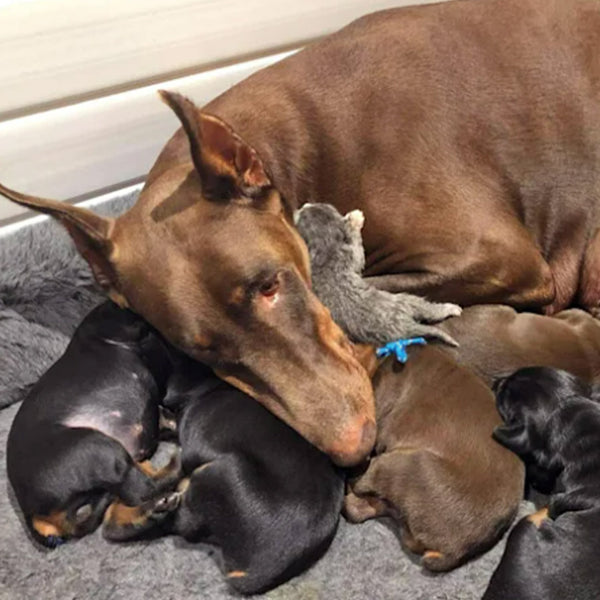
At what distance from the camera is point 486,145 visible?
284cm

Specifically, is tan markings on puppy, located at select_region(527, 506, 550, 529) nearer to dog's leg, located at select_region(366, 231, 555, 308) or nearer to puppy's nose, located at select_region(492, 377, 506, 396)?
puppy's nose, located at select_region(492, 377, 506, 396)

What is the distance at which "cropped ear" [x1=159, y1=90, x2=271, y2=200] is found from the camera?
2.15m

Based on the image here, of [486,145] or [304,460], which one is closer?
[304,460]

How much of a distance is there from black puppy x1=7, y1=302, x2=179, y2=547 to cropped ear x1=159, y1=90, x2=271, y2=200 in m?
0.61

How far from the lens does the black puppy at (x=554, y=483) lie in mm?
2191

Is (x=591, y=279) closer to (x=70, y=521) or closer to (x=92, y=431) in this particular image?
(x=92, y=431)

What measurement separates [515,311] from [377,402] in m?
0.58

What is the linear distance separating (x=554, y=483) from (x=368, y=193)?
0.99 m

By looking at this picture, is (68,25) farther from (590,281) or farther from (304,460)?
(590,281)

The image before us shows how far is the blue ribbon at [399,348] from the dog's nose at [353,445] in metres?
0.33

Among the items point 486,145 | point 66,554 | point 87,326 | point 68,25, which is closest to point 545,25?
point 486,145

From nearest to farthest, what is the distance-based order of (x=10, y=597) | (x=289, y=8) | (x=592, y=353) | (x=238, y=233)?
(x=238, y=233) → (x=10, y=597) → (x=592, y=353) → (x=289, y=8)

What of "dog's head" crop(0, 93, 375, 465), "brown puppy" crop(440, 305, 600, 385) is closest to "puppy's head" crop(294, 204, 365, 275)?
"dog's head" crop(0, 93, 375, 465)

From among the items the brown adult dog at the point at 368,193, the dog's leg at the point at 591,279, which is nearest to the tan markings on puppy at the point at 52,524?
the brown adult dog at the point at 368,193
